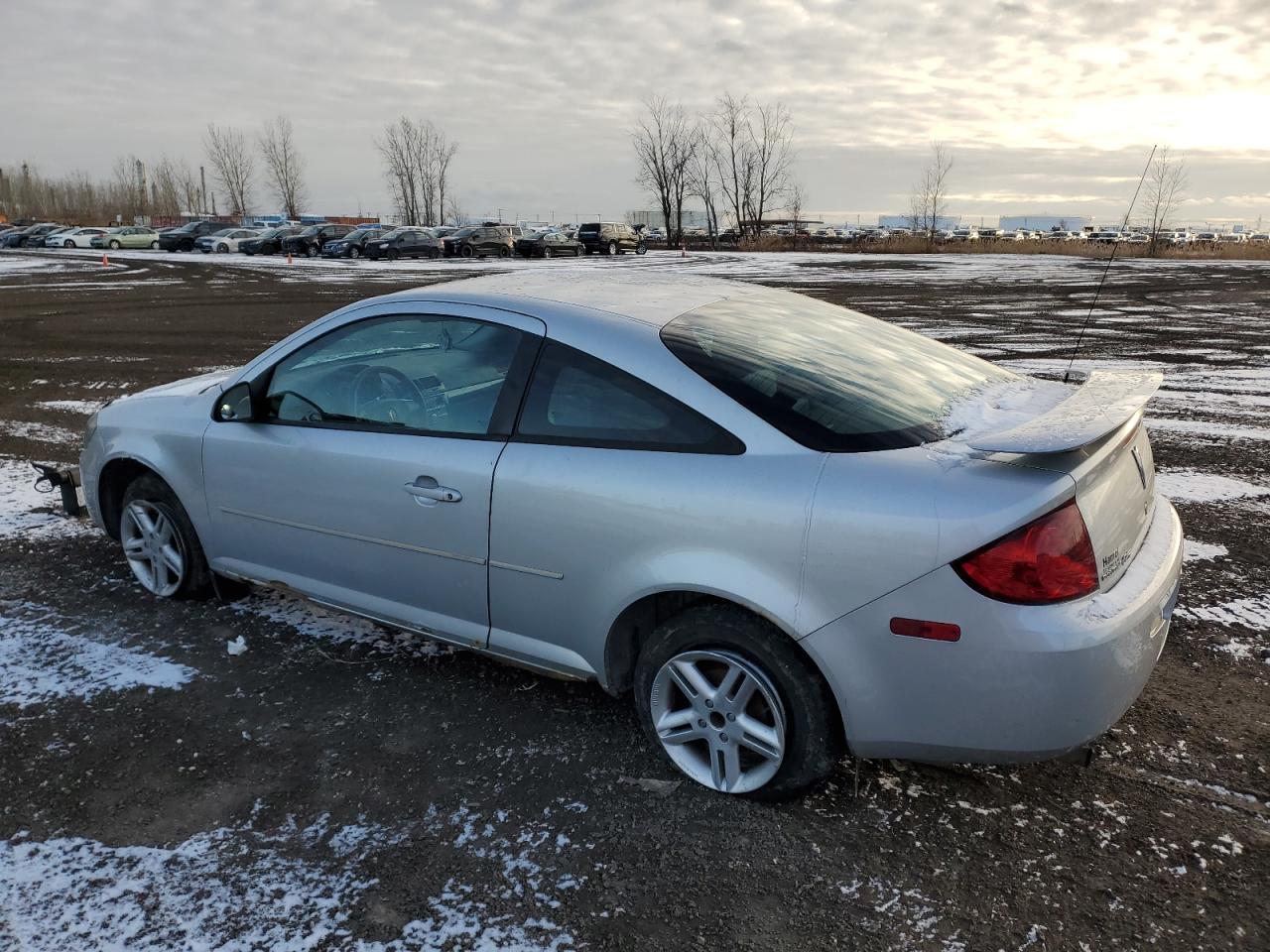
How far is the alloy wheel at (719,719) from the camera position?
2676 millimetres

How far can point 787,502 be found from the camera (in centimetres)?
250

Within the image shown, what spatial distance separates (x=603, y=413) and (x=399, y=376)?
1.14 metres

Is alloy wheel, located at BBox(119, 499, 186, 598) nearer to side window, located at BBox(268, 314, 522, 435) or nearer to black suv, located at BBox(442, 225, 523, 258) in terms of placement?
side window, located at BBox(268, 314, 522, 435)

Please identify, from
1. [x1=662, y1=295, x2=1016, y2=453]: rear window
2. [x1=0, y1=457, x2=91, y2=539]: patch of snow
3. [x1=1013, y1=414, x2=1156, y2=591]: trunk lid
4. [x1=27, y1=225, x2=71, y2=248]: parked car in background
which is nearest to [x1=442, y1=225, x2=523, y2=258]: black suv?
[x1=27, y1=225, x2=71, y2=248]: parked car in background

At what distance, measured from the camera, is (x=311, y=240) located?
45.8 m

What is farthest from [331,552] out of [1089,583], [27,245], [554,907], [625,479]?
[27,245]

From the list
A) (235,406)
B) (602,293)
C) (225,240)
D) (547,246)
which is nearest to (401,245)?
(547,246)

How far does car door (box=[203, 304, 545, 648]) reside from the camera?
315 cm

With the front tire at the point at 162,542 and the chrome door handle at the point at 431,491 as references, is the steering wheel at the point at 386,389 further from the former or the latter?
the front tire at the point at 162,542

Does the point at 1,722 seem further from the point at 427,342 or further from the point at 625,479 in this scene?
the point at 625,479

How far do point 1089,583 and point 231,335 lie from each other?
13.9 m

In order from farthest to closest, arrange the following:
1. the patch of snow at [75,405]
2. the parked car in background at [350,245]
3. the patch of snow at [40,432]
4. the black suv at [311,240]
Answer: the black suv at [311,240] → the parked car in background at [350,245] → the patch of snow at [75,405] → the patch of snow at [40,432]

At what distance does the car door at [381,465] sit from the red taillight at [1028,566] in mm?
1575

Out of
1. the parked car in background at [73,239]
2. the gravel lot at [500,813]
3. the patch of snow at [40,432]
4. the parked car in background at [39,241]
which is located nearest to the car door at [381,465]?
the gravel lot at [500,813]
